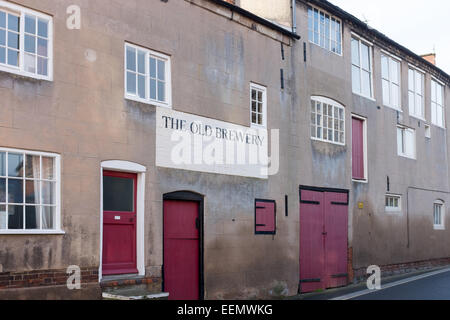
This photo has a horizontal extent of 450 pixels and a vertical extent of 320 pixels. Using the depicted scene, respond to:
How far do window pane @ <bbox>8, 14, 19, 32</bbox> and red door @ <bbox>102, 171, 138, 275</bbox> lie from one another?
3.02 m

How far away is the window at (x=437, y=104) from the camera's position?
83.9 ft

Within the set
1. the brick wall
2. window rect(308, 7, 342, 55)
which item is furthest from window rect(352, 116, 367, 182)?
the brick wall

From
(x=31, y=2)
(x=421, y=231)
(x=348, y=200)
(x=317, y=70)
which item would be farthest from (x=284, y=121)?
(x=421, y=231)

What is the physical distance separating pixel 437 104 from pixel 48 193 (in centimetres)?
2012

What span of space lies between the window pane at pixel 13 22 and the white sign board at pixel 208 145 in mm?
3351

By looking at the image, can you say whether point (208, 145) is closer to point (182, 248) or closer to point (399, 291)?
point (182, 248)

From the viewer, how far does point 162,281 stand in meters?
12.1

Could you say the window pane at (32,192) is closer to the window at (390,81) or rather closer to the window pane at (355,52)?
the window pane at (355,52)

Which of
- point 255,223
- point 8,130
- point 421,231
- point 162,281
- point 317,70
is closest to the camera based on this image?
point 8,130

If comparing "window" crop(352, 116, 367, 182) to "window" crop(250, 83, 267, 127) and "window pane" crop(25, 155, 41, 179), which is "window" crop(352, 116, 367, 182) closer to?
"window" crop(250, 83, 267, 127)

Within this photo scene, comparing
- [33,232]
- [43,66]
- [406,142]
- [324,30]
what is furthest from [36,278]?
[406,142]

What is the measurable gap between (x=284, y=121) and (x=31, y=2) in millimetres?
7849

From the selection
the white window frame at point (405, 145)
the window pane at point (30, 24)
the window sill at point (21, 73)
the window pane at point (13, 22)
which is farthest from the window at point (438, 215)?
the window pane at point (13, 22)
